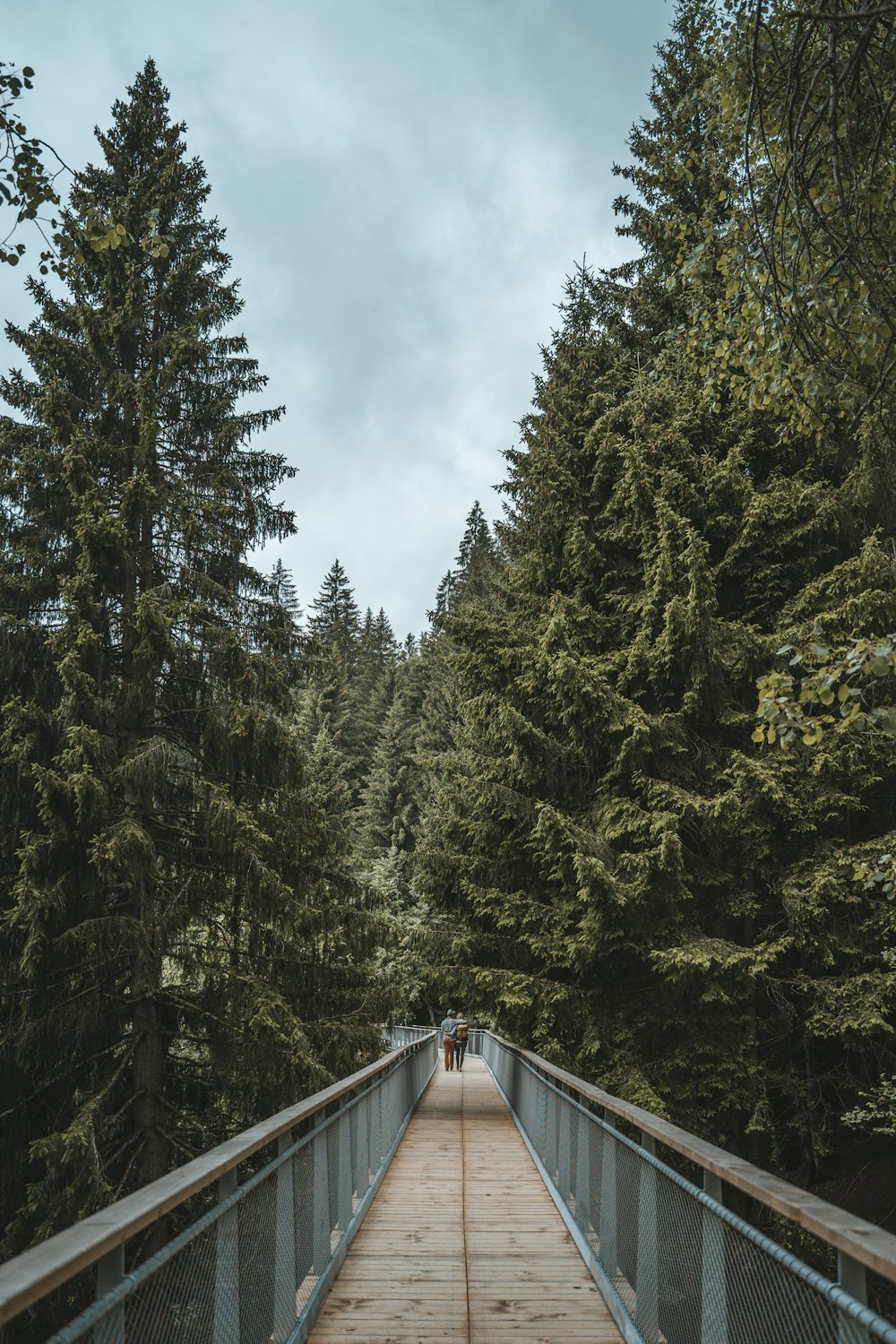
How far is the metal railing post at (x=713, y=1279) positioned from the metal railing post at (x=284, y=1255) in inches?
71.2

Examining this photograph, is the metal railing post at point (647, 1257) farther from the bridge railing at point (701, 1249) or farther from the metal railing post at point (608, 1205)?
the metal railing post at point (608, 1205)

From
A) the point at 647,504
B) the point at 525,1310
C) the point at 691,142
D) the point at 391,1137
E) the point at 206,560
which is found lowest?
the point at 391,1137

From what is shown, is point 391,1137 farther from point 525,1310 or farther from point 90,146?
point 90,146

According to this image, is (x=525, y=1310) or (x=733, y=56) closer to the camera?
(x=525, y=1310)

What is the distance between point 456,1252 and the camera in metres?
6.35

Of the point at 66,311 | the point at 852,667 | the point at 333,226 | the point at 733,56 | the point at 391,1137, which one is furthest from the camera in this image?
the point at 333,226

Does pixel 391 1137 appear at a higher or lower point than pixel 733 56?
lower

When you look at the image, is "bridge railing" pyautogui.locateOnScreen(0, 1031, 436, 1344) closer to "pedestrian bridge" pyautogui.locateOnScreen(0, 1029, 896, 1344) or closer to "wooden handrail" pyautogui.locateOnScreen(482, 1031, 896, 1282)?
"pedestrian bridge" pyautogui.locateOnScreen(0, 1029, 896, 1344)

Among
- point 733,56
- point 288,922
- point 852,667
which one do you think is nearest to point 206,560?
point 288,922

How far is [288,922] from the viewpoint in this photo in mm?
11914

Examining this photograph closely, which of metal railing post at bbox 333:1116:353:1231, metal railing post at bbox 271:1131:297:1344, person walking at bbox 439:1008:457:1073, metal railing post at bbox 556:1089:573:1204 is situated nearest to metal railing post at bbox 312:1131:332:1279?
metal railing post at bbox 333:1116:353:1231

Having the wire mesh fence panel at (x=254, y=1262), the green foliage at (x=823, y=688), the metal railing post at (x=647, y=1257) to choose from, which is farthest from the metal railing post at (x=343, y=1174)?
the green foliage at (x=823, y=688)

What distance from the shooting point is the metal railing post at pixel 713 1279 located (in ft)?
10.5

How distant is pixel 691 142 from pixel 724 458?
6694mm
